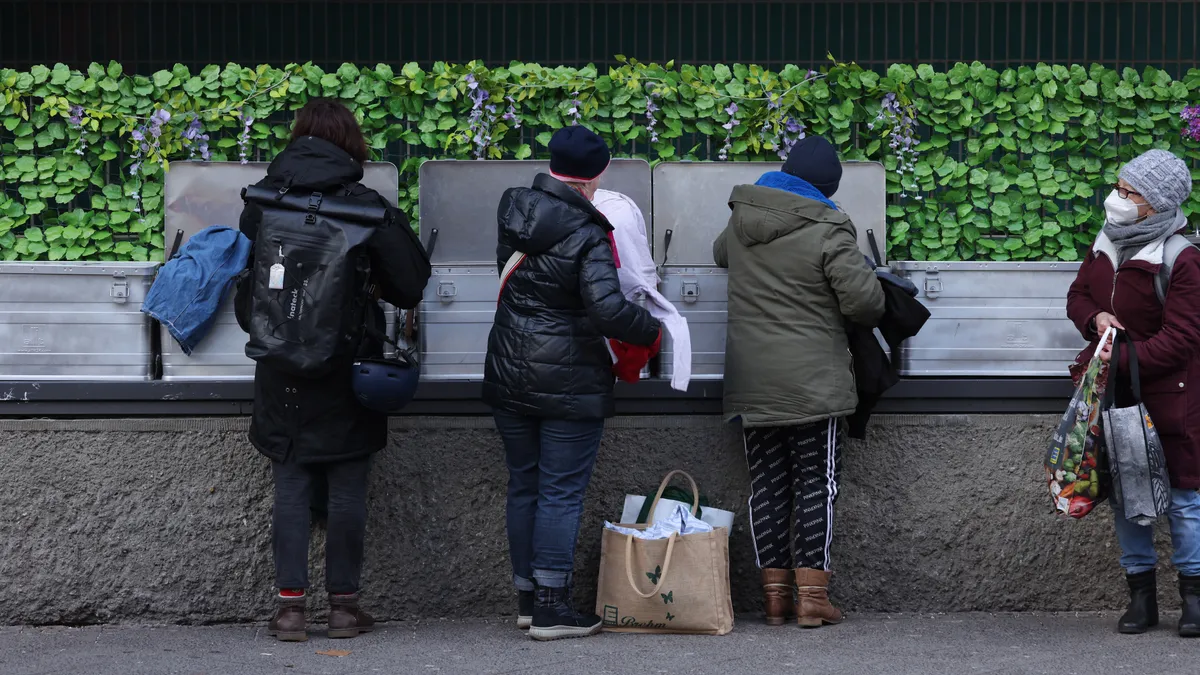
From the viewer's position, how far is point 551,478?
543cm

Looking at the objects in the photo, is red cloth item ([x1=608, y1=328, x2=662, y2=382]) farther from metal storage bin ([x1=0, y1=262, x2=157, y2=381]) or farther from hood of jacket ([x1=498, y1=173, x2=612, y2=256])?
metal storage bin ([x1=0, y1=262, x2=157, y2=381])

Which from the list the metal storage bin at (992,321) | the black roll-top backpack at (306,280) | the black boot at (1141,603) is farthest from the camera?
the metal storage bin at (992,321)

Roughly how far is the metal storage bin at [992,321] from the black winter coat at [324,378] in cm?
189

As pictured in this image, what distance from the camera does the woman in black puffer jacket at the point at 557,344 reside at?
528 cm

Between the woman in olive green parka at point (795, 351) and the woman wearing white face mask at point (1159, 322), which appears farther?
the woman in olive green parka at point (795, 351)

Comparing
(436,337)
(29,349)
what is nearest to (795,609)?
(436,337)

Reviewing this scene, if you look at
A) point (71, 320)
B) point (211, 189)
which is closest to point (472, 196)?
point (211, 189)

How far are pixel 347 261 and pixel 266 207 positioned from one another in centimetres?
34

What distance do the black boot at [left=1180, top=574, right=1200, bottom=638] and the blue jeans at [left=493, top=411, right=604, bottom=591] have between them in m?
2.07

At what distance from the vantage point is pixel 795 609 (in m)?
5.87

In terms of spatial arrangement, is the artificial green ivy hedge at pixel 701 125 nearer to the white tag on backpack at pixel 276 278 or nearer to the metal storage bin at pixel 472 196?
the metal storage bin at pixel 472 196

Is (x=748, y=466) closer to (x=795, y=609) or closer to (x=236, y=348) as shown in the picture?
(x=795, y=609)

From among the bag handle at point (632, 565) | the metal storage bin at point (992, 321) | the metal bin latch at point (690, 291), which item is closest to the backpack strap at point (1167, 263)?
the metal storage bin at point (992, 321)

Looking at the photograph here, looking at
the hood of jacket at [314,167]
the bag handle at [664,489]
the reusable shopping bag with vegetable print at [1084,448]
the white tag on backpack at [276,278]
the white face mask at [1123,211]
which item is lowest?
the bag handle at [664,489]
